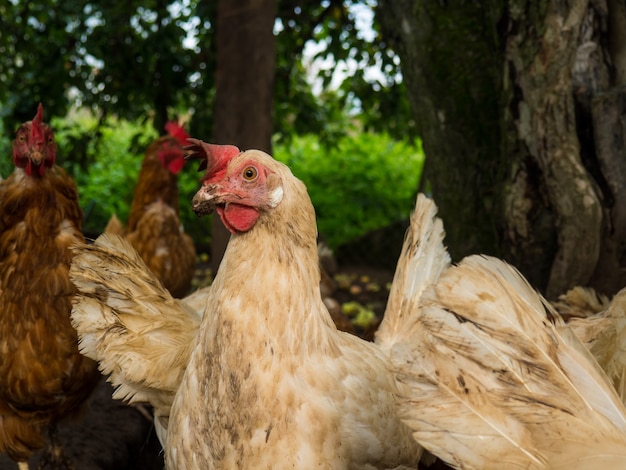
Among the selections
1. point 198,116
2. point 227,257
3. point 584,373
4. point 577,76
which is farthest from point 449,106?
point 198,116

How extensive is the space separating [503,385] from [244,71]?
13.6 ft

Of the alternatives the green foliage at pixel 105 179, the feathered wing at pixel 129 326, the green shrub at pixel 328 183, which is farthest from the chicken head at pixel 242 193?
the green shrub at pixel 328 183

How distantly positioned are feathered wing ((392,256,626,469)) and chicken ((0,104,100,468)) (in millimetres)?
1929

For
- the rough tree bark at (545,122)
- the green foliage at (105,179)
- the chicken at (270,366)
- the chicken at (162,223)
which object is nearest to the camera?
the chicken at (270,366)

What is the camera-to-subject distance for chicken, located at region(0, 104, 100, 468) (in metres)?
3.52

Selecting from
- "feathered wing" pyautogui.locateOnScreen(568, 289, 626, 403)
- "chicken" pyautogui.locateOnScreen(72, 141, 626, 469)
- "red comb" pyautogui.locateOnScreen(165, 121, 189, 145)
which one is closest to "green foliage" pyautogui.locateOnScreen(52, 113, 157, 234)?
"red comb" pyautogui.locateOnScreen(165, 121, 189, 145)

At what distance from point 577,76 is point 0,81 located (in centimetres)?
571

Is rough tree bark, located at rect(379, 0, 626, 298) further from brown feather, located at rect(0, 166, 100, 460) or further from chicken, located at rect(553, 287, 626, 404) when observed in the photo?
brown feather, located at rect(0, 166, 100, 460)

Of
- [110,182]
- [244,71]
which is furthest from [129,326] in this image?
[110,182]

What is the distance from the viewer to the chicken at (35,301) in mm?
3521

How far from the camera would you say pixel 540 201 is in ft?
14.0

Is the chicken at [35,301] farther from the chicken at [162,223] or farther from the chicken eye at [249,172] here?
the chicken at [162,223]

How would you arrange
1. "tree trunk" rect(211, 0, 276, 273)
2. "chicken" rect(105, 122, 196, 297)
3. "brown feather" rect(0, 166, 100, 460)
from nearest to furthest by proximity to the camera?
"brown feather" rect(0, 166, 100, 460), "chicken" rect(105, 122, 196, 297), "tree trunk" rect(211, 0, 276, 273)

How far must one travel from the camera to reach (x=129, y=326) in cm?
321
